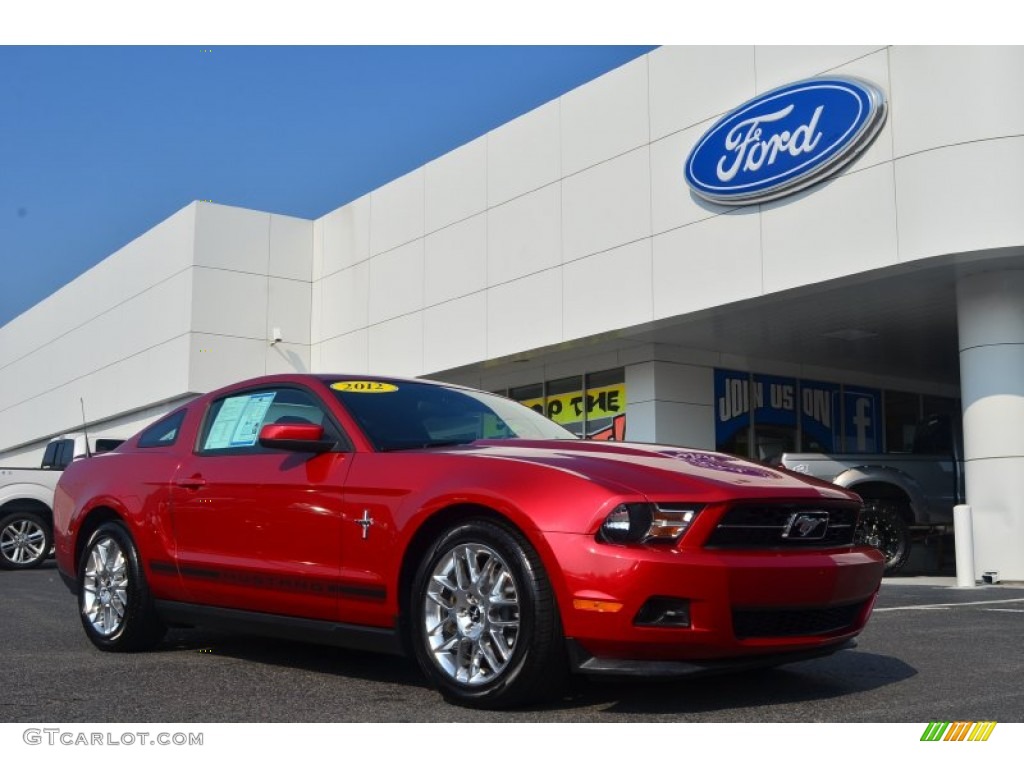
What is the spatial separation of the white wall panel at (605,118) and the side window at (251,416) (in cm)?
1147

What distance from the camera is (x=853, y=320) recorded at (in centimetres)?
1611

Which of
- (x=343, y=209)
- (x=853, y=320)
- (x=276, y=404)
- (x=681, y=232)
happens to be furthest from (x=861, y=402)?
(x=276, y=404)

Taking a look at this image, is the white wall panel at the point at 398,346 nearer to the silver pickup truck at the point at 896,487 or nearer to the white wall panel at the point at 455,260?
the white wall panel at the point at 455,260

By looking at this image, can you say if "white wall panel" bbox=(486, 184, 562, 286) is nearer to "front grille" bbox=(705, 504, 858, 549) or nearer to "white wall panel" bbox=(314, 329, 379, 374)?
"white wall panel" bbox=(314, 329, 379, 374)

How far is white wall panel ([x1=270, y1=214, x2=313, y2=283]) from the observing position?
24641 millimetres

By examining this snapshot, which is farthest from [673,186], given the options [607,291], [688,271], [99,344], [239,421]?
[99,344]

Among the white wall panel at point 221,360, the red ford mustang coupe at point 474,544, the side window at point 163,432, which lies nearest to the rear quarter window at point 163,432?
the side window at point 163,432

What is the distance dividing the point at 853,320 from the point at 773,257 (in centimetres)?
266

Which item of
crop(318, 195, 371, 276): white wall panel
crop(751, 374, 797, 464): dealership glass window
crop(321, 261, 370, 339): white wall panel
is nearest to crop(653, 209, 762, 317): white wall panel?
crop(751, 374, 797, 464): dealership glass window

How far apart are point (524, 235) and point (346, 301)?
626 centimetres

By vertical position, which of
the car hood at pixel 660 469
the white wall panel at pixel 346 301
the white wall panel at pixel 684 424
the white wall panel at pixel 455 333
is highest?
the white wall panel at pixel 346 301

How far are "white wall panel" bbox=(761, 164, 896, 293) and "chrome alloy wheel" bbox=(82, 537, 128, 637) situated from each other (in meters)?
9.60

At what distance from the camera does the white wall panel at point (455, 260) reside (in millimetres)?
19359

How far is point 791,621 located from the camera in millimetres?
4242
